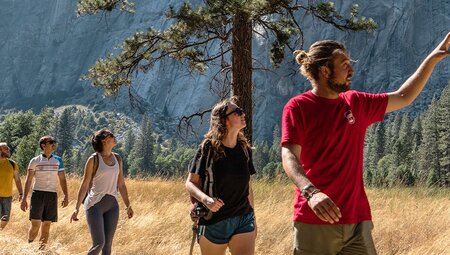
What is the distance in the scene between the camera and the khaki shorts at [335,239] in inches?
114

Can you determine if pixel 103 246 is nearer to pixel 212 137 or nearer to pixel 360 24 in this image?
pixel 212 137

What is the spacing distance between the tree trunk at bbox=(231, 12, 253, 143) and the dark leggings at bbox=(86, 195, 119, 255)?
307 cm

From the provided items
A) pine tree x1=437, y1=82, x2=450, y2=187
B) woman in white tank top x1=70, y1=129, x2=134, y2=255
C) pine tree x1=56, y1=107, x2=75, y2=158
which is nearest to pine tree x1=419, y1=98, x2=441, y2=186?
pine tree x1=437, y1=82, x2=450, y2=187

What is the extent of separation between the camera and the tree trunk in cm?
874

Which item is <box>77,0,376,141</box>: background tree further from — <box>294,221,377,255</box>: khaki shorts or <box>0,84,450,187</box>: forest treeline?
<box>294,221,377,255</box>: khaki shorts

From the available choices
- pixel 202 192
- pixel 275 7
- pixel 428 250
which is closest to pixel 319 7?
pixel 275 7

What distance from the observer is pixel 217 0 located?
898 centimetres

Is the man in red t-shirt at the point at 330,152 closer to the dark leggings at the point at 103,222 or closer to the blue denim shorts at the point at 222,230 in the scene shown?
the blue denim shorts at the point at 222,230

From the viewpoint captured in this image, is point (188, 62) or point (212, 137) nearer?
point (212, 137)

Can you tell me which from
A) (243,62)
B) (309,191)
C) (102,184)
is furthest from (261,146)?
(309,191)

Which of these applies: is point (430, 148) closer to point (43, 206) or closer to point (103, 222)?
point (43, 206)

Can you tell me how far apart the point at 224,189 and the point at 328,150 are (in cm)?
144

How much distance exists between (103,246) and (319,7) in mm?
5266

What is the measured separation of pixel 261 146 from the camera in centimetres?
13925
